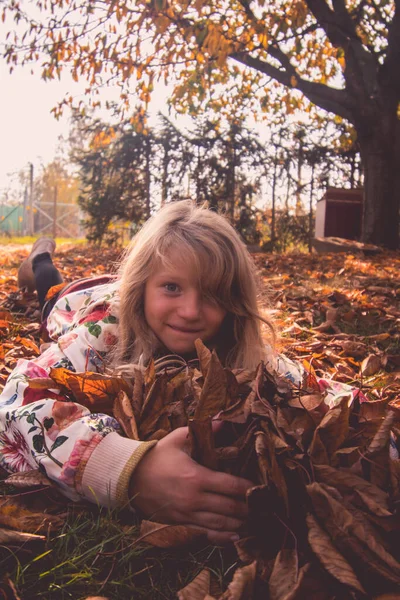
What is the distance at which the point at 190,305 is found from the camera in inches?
79.2

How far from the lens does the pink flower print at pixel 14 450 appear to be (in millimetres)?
1592

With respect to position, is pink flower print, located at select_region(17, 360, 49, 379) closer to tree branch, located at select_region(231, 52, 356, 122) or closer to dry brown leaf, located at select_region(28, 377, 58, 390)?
dry brown leaf, located at select_region(28, 377, 58, 390)

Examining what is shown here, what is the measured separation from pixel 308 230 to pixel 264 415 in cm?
1121

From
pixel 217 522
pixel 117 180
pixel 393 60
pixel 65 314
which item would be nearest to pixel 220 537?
pixel 217 522

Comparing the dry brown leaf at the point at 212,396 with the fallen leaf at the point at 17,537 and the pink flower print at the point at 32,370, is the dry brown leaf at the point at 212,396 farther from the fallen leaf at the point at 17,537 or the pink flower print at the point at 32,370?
the pink flower print at the point at 32,370

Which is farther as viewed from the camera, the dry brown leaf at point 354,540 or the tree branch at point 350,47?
the tree branch at point 350,47

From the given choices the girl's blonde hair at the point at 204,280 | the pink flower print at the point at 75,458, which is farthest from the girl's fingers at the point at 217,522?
the girl's blonde hair at the point at 204,280

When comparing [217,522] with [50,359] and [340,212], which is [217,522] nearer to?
[50,359]

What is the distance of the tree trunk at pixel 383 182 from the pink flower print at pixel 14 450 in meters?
8.09

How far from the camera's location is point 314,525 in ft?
3.64

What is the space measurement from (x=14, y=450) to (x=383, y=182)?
845 centimetres

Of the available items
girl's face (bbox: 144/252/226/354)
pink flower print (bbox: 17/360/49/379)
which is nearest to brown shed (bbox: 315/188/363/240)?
girl's face (bbox: 144/252/226/354)

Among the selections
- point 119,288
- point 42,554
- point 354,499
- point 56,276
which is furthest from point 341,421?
point 56,276

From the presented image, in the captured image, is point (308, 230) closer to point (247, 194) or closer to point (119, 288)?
point (247, 194)
